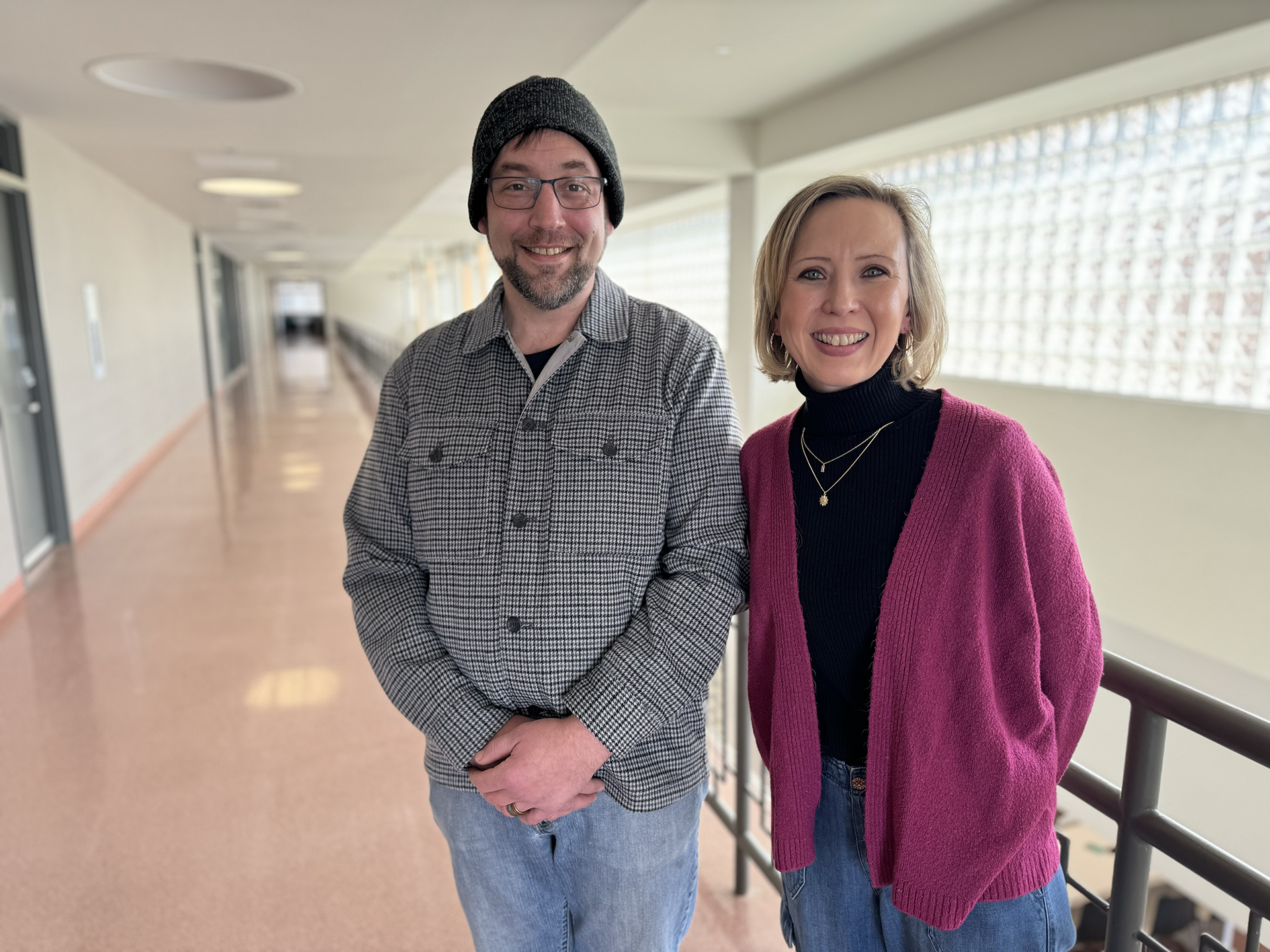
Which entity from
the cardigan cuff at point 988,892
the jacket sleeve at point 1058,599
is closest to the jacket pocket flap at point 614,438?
the jacket sleeve at point 1058,599

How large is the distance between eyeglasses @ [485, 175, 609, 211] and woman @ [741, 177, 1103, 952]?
0.29 m

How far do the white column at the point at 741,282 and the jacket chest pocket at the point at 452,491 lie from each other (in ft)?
27.1

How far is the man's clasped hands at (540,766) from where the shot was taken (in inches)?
45.8

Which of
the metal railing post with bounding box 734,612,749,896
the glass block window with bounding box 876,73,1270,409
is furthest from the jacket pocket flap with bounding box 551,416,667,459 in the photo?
the glass block window with bounding box 876,73,1270,409

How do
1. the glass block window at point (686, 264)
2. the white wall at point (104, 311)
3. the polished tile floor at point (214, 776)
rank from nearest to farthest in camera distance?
the polished tile floor at point (214, 776)
the white wall at point (104, 311)
the glass block window at point (686, 264)

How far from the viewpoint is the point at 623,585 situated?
1.23 m

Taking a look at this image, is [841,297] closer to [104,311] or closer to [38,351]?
[38,351]

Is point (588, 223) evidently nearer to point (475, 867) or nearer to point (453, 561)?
point (453, 561)

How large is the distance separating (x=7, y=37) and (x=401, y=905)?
14.2 ft

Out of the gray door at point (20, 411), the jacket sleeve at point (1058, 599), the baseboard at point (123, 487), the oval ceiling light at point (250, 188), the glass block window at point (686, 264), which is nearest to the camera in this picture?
the jacket sleeve at point (1058, 599)

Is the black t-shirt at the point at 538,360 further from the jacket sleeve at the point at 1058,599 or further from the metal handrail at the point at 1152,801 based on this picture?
the metal handrail at the point at 1152,801

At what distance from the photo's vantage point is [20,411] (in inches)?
215

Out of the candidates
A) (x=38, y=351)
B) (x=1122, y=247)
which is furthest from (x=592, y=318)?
(x=1122, y=247)

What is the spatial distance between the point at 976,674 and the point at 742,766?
132 centimetres
